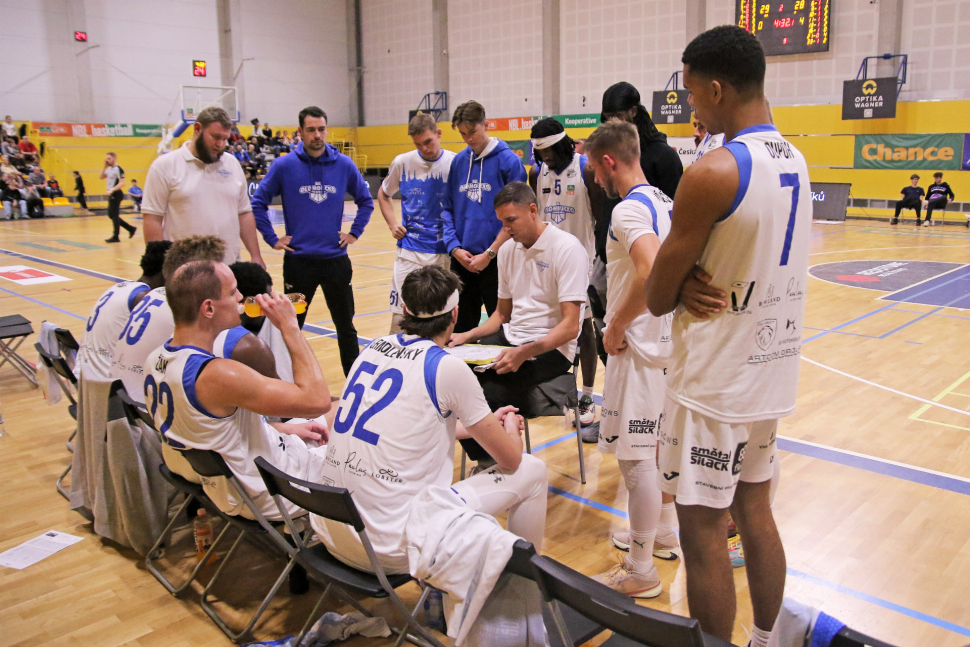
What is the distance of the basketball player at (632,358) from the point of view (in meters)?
2.96

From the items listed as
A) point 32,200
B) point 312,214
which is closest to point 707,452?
point 312,214

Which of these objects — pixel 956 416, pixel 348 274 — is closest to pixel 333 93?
pixel 348 274

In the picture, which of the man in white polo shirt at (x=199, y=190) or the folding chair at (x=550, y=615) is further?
the man in white polo shirt at (x=199, y=190)

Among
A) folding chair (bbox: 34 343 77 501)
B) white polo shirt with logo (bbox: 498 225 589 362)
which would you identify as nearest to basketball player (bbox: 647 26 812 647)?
white polo shirt with logo (bbox: 498 225 589 362)

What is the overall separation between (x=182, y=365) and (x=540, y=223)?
6.92 feet

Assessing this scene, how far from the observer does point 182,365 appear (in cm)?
273

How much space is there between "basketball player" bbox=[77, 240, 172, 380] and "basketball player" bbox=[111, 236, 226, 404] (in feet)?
0.36

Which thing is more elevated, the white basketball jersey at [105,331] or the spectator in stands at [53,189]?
the spectator in stands at [53,189]

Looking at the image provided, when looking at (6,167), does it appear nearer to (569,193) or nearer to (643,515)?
(569,193)

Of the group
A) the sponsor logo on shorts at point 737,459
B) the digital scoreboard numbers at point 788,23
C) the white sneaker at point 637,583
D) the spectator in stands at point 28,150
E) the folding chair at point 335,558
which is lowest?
the white sneaker at point 637,583

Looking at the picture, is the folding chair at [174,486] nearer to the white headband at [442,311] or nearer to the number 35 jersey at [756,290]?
the white headband at [442,311]

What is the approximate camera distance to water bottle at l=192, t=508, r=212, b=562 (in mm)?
3416

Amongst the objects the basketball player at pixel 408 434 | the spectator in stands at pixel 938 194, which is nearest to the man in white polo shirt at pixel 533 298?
the basketball player at pixel 408 434

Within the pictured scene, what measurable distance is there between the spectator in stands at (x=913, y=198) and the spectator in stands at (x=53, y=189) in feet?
77.9
